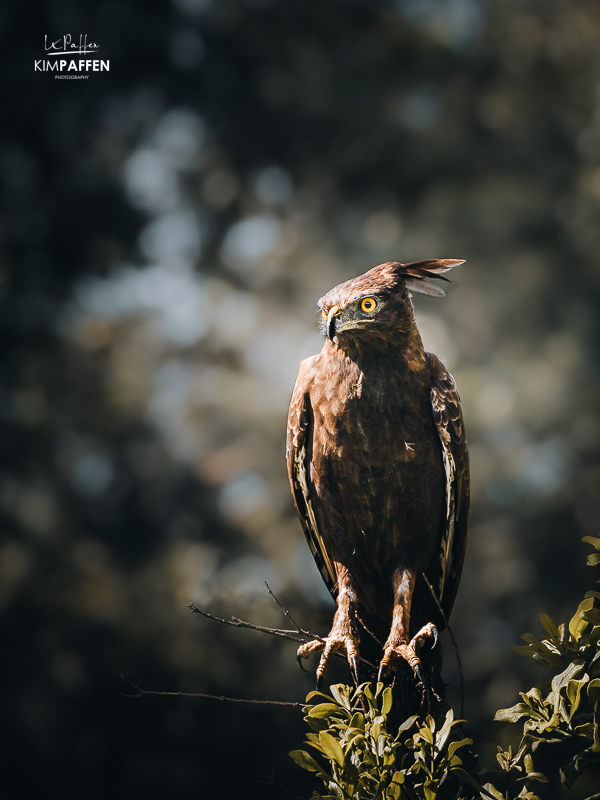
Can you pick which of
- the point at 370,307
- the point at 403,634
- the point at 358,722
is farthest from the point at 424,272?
the point at 358,722

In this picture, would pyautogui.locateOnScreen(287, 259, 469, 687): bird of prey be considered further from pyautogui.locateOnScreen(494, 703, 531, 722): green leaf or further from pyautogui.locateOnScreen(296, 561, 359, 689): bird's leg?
pyautogui.locateOnScreen(494, 703, 531, 722): green leaf

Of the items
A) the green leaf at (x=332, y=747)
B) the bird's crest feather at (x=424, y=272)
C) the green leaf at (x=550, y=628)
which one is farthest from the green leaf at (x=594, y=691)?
the bird's crest feather at (x=424, y=272)

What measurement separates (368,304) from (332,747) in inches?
46.2

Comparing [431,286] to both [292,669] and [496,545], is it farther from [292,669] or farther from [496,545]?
[292,669]

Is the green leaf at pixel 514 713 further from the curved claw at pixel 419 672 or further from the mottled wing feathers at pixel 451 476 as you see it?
the mottled wing feathers at pixel 451 476

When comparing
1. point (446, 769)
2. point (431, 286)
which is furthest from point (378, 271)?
point (446, 769)

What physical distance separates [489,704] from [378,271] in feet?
6.15

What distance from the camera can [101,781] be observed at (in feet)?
8.61

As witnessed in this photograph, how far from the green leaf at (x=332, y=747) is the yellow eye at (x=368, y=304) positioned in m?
1.13

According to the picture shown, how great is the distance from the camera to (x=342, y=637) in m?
1.80
